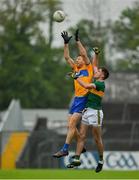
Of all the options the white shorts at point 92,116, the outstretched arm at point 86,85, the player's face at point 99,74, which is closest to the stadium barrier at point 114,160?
the white shorts at point 92,116

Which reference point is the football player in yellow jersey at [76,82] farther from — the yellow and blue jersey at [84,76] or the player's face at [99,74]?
the player's face at [99,74]

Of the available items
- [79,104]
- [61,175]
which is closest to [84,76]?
[79,104]

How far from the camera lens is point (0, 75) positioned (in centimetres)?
7912

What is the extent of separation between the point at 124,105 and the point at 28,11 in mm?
27589

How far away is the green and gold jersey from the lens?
20531 millimetres

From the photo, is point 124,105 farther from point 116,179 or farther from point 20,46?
point 116,179

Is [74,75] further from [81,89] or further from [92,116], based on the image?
[92,116]

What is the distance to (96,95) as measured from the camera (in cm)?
2080

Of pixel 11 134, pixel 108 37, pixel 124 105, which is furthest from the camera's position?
pixel 108 37

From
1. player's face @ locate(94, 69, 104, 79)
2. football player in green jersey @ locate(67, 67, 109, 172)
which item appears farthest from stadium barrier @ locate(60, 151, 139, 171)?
player's face @ locate(94, 69, 104, 79)

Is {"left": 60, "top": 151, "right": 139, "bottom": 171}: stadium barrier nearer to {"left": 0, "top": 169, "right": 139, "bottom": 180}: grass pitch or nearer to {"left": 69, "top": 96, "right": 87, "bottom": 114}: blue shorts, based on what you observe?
{"left": 0, "top": 169, "right": 139, "bottom": 180}: grass pitch

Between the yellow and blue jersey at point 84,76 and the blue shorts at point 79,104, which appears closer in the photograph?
the yellow and blue jersey at point 84,76

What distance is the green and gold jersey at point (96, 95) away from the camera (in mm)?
20531

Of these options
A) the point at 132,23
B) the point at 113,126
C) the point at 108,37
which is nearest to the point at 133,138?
the point at 113,126
